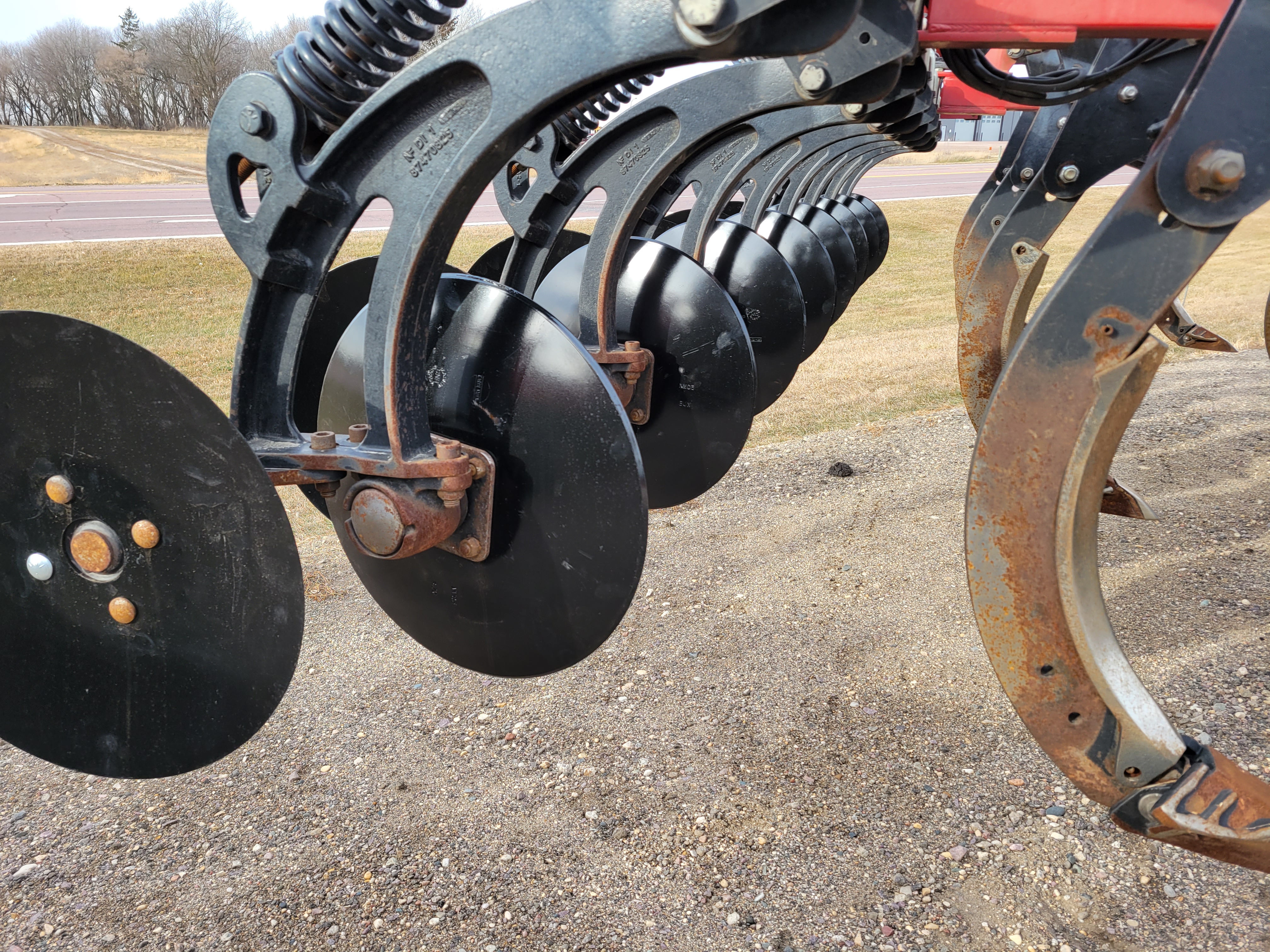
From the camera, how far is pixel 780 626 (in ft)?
9.72

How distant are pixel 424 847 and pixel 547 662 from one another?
2.10 feet

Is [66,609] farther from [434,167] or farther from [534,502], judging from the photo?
[434,167]

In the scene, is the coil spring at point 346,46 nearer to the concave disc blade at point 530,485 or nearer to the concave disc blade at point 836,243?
the concave disc blade at point 530,485

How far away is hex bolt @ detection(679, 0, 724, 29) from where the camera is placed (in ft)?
3.72

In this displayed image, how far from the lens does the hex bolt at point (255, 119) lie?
1534 mm

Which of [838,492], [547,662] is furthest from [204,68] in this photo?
[547,662]

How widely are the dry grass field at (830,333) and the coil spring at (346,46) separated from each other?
250cm

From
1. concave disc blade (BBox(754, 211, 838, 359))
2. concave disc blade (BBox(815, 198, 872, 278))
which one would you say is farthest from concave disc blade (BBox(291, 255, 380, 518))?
concave disc blade (BBox(815, 198, 872, 278))

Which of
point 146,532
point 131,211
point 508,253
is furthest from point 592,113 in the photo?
point 131,211

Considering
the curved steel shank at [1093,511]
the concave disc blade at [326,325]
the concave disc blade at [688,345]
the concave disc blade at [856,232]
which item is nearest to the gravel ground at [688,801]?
the concave disc blade at [688,345]

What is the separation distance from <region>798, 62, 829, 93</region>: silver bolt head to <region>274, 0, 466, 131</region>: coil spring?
54cm

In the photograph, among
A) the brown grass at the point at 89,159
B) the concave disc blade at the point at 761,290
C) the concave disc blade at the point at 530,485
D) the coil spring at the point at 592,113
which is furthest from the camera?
the brown grass at the point at 89,159

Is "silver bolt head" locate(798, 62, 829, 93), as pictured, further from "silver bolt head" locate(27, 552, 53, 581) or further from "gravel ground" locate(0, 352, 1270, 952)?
"gravel ground" locate(0, 352, 1270, 952)

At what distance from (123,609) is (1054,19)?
5.47 feet
